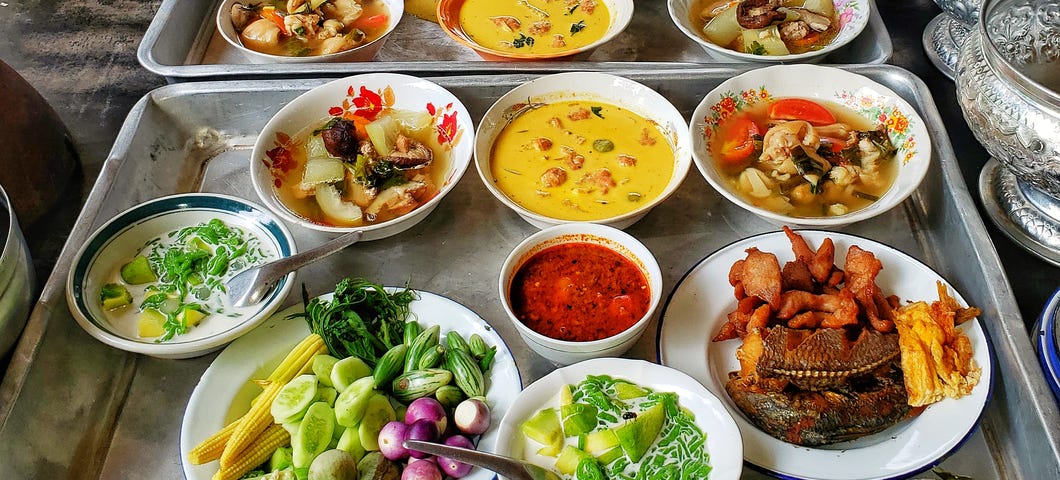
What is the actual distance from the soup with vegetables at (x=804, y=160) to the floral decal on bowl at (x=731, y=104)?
2 cm

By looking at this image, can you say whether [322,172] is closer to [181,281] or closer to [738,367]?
[181,281]

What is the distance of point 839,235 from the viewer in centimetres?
227

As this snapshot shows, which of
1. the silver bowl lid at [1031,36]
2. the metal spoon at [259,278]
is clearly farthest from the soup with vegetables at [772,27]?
the metal spoon at [259,278]

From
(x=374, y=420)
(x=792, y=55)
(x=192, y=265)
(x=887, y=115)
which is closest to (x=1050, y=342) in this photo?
(x=887, y=115)

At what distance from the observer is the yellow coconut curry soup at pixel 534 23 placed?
318 cm

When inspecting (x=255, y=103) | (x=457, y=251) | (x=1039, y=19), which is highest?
(x=1039, y=19)

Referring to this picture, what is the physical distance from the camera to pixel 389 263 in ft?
8.14

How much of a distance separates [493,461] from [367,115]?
159 centimetres

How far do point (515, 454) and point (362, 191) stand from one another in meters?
1.18

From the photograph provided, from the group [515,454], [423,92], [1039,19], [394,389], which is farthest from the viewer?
[423,92]

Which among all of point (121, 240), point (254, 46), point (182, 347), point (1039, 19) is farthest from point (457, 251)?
point (1039, 19)

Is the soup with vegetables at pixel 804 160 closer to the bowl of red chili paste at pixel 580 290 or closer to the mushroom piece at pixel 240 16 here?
the bowl of red chili paste at pixel 580 290

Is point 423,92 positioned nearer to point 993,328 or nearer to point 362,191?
point 362,191

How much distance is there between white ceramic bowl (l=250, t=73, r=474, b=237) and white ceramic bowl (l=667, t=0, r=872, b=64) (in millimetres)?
1096
